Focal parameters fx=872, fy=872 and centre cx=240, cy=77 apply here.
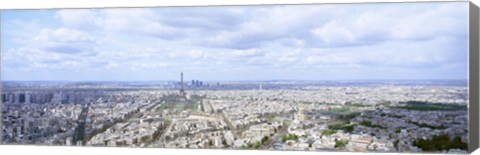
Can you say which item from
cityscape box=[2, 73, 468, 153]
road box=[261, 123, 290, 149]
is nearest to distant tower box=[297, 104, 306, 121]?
cityscape box=[2, 73, 468, 153]

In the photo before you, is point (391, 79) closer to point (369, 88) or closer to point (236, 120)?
point (369, 88)

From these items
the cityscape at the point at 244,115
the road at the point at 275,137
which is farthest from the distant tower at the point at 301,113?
the road at the point at 275,137

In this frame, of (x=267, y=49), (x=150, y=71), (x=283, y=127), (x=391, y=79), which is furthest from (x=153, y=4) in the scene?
(x=391, y=79)

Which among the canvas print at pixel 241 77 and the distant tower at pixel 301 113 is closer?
the canvas print at pixel 241 77

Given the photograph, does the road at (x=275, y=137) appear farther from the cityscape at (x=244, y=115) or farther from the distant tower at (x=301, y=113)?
the distant tower at (x=301, y=113)

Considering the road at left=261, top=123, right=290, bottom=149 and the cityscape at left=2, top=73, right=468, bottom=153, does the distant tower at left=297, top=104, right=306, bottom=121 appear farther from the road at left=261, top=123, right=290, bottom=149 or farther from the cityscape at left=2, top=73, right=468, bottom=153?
the road at left=261, top=123, right=290, bottom=149

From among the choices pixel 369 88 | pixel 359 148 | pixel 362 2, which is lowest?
pixel 359 148

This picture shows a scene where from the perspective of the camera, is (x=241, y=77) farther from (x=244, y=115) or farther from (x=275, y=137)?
(x=275, y=137)

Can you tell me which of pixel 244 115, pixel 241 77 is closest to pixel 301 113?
pixel 244 115
